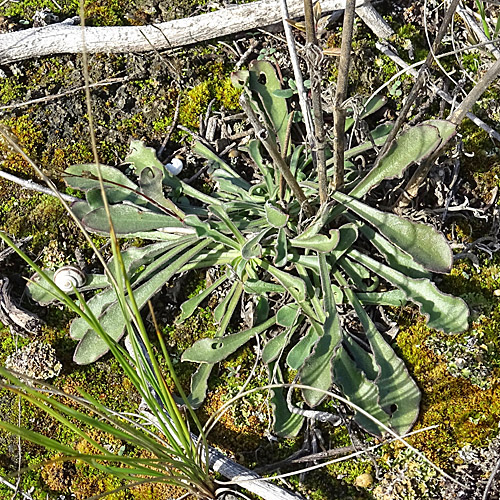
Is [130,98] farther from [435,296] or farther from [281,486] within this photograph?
[281,486]

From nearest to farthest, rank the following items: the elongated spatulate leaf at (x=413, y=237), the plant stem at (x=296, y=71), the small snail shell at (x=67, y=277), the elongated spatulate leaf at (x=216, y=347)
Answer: the elongated spatulate leaf at (x=413, y=237), the plant stem at (x=296, y=71), the elongated spatulate leaf at (x=216, y=347), the small snail shell at (x=67, y=277)

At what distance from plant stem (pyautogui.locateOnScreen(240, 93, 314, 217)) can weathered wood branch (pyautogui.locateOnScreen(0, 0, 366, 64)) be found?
1.04m

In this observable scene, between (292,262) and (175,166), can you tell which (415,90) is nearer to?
(292,262)

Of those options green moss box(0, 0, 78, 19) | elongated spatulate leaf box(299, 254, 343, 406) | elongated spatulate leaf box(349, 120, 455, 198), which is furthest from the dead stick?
green moss box(0, 0, 78, 19)

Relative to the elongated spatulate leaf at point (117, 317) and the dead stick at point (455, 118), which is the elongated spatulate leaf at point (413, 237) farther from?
the elongated spatulate leaf at point (117, 317)

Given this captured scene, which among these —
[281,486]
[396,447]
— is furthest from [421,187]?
[281,486]

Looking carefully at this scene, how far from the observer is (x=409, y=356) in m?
2.28

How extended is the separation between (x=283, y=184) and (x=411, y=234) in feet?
1.78

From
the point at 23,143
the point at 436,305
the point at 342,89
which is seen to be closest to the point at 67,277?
the point at 23,143

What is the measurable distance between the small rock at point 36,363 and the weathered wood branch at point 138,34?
1601 millimetres

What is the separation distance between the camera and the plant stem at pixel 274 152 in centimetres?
173

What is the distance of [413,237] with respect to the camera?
81.4 inches

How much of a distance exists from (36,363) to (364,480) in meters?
1.45

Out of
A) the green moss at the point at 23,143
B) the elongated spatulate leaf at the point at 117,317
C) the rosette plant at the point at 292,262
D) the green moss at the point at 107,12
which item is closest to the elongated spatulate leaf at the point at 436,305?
the rosette plant at the point at 292,262
